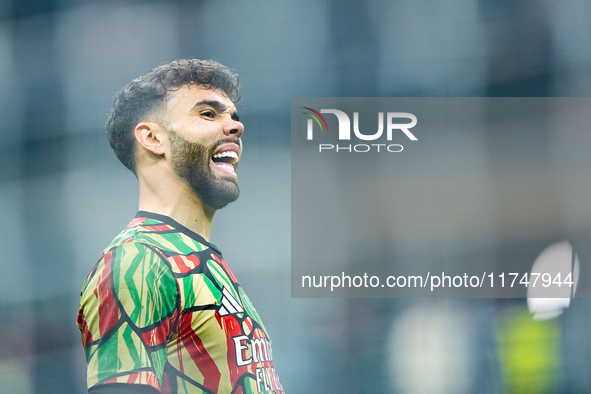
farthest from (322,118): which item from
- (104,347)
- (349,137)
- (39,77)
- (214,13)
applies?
(104,347)

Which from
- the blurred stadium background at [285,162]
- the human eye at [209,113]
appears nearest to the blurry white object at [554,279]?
the blurred stadium background at [285,162]

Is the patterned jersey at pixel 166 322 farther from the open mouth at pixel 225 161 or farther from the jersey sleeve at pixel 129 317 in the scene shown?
the open mouth at pixel 225 161

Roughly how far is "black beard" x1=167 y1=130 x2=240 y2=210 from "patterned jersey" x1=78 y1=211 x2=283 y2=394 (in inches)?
7.9

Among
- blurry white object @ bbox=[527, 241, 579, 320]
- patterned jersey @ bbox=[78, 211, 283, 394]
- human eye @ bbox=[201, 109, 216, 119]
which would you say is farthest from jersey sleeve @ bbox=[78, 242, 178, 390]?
blurry white object @ bbox=[527, 241, 579, 320]

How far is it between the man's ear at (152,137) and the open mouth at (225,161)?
6.8 inches

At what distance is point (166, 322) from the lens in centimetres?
176

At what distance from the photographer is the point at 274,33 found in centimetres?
277

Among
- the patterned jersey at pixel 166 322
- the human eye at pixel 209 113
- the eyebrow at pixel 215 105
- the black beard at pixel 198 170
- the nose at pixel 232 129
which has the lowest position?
the patterned jersey at pixel 166 322

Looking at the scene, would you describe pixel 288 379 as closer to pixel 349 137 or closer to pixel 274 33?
pixel 349 137

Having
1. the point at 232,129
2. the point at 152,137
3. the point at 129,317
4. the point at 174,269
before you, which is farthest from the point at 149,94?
the point at 129,317

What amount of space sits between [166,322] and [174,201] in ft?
1.49

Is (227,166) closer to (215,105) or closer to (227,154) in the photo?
(227,154)

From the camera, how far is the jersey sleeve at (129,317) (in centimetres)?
169

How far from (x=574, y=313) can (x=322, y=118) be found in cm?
129
